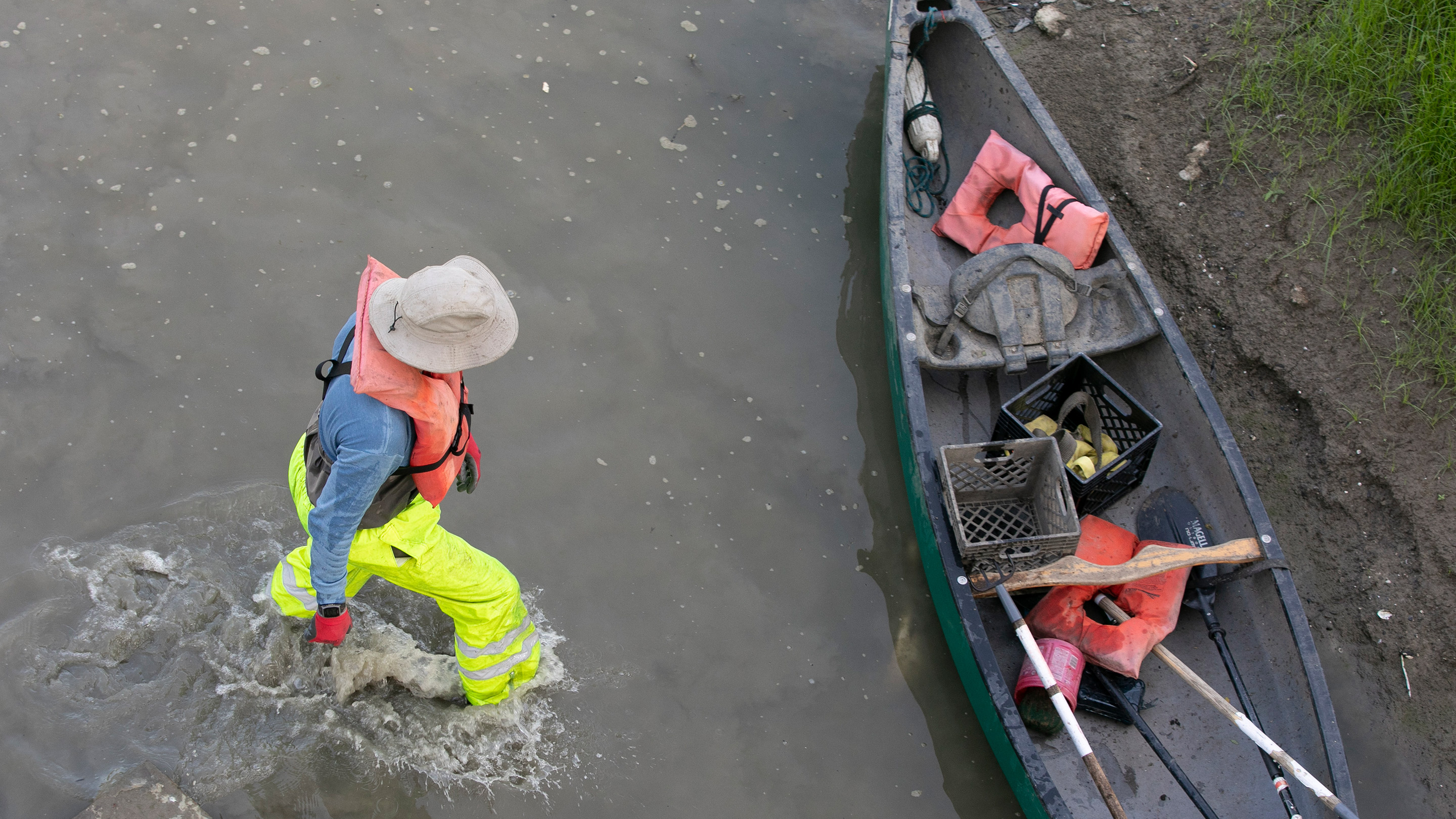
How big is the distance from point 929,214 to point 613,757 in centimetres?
354

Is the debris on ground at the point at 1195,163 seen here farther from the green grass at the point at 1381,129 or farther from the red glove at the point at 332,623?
the red glove at the point at 332,623

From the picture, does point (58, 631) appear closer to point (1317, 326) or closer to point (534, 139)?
point (534, 139)

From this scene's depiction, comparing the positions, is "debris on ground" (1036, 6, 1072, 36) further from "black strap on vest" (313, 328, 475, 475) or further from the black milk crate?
"black strap on vest" (313, 328, 475, 475)

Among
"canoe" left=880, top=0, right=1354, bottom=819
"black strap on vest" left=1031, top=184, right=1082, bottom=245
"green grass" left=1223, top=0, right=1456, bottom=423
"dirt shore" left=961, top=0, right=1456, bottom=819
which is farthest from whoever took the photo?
"black strap on vest" left=1031, top=184, right=1082, bottom=245

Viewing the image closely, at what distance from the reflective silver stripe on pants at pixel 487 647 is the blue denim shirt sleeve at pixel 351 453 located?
0.79m

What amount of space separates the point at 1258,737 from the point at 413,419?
10.3 ft

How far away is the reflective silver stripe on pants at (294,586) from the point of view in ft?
11.0

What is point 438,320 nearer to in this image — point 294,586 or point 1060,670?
point 294,586

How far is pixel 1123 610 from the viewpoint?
3.78 metres

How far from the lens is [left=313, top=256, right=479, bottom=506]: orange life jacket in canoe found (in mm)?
2561

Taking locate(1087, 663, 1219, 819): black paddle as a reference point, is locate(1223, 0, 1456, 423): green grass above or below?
above

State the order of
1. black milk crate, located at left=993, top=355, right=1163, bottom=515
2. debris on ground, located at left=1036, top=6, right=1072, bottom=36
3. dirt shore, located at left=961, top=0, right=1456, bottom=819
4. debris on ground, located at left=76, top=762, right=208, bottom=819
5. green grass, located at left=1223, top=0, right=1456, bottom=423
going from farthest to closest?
debris on ground, located at left=1036, top=6, right=1072, bottom=36 < green grass, located at left=1223, top=0, right=1456, bottom=423 < dirt shore, located at left=961, top=0, right=1456, bottom=819 < black milk crate, located at left=993, top=355, right=1163, bottom=515 < debris on ground, located at left=76, top=762, right=208, bottom=819

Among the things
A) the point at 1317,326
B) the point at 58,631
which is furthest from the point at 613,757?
the point at 1317,326

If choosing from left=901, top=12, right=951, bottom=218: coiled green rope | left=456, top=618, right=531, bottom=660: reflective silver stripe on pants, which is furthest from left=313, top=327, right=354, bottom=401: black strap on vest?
left=901, top=12, right=951, bottom=218: coiled green rope
